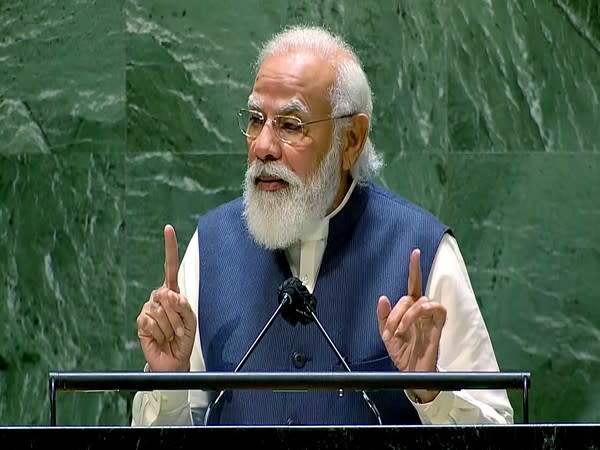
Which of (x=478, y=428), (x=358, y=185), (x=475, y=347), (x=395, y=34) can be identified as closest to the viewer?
(x=478, y=428)

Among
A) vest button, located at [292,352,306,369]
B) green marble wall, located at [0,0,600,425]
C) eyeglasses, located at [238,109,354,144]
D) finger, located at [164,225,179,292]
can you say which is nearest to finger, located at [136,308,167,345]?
finger, located at [164,225,179,292]

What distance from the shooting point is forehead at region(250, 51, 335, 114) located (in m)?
3.75

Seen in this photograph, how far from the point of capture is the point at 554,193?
495cm

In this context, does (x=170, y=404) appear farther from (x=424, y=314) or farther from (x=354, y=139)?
(x=354, y=139)

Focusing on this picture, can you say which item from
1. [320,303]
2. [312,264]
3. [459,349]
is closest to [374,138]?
[312,264]

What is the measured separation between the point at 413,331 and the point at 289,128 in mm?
774

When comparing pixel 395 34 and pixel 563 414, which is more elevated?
pixel 395 34

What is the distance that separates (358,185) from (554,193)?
1197 mm

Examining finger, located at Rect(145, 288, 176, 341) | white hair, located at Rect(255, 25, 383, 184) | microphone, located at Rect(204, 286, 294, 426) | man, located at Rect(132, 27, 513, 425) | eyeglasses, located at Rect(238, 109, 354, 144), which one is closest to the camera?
microphone, located at Rect(204, 286, 294, 426)

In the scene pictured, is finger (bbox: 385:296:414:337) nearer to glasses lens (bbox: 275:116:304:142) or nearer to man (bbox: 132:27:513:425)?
man (bbox: 132:27:513:425)

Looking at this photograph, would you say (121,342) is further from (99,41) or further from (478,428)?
(478,428)

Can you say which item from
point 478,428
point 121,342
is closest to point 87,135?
point 121,342

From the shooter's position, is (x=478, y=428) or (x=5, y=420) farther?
(x=5, y=420)

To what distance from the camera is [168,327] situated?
340 cm
